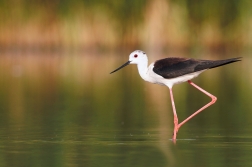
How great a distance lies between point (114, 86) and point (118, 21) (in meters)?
6.68

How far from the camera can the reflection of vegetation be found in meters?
22.0

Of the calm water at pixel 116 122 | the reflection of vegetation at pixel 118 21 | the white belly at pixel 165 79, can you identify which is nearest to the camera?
the calm water at pixel 116 122

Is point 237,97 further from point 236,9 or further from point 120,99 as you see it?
point 236,9

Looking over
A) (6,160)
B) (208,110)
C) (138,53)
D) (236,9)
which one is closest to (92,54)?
(236,9)

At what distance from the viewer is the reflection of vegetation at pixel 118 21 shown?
22031 mm

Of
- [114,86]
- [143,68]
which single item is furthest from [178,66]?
[114,86]

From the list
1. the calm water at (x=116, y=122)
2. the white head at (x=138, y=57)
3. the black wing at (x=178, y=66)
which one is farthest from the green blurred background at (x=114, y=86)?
the white head at (x=138, y=57)

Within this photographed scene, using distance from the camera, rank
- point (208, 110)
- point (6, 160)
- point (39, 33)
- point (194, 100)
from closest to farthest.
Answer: point (6, 160), point (208, 110), point (194, 100), point (39, 33)

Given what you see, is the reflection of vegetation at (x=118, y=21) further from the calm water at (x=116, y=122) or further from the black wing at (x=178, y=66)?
the black wing at (x=178, y=66)

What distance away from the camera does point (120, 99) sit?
43.4 feet

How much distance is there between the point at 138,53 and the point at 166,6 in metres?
12.7

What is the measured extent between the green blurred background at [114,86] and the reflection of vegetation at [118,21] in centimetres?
3

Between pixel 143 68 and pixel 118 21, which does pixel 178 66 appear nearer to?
pixel 143 68

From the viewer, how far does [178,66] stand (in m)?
9.56
